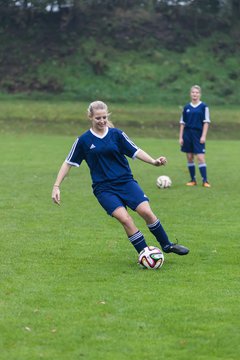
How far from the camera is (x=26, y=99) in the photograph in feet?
144

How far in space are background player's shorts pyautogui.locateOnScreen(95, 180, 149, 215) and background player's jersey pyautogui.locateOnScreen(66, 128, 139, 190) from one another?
0.30 feet

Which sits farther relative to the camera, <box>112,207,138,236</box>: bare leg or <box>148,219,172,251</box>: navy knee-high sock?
<box>148,219,172,251</box>: navy knee-high sock

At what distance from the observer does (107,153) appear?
997 centimetres

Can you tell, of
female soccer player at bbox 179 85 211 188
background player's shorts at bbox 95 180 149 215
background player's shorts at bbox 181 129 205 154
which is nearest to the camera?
background player's shorts at bbox 95 180 149 215

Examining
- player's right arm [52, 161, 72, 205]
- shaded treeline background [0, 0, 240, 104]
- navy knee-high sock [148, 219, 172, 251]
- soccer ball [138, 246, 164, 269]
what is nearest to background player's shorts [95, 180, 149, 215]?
navy knee-high sock [148, 219, 172, 251]

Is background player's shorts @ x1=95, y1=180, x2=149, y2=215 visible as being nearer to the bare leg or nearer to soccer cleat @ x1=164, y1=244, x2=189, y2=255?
the bare leg

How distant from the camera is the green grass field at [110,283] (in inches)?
264

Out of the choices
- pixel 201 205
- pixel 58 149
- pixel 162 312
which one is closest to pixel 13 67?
pixel 58 149

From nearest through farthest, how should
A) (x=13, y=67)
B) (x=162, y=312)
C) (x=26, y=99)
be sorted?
(x=162, y=312) → (x=26, y=99) → (x=13, y=67)

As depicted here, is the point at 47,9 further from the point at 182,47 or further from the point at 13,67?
the point at 182,47

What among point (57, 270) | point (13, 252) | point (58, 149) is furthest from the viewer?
point (58, 149)

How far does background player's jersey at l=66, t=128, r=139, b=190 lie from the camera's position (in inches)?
393

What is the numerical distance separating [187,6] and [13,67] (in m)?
12.0

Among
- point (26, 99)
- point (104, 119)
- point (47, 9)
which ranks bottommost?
point (26, 99)
